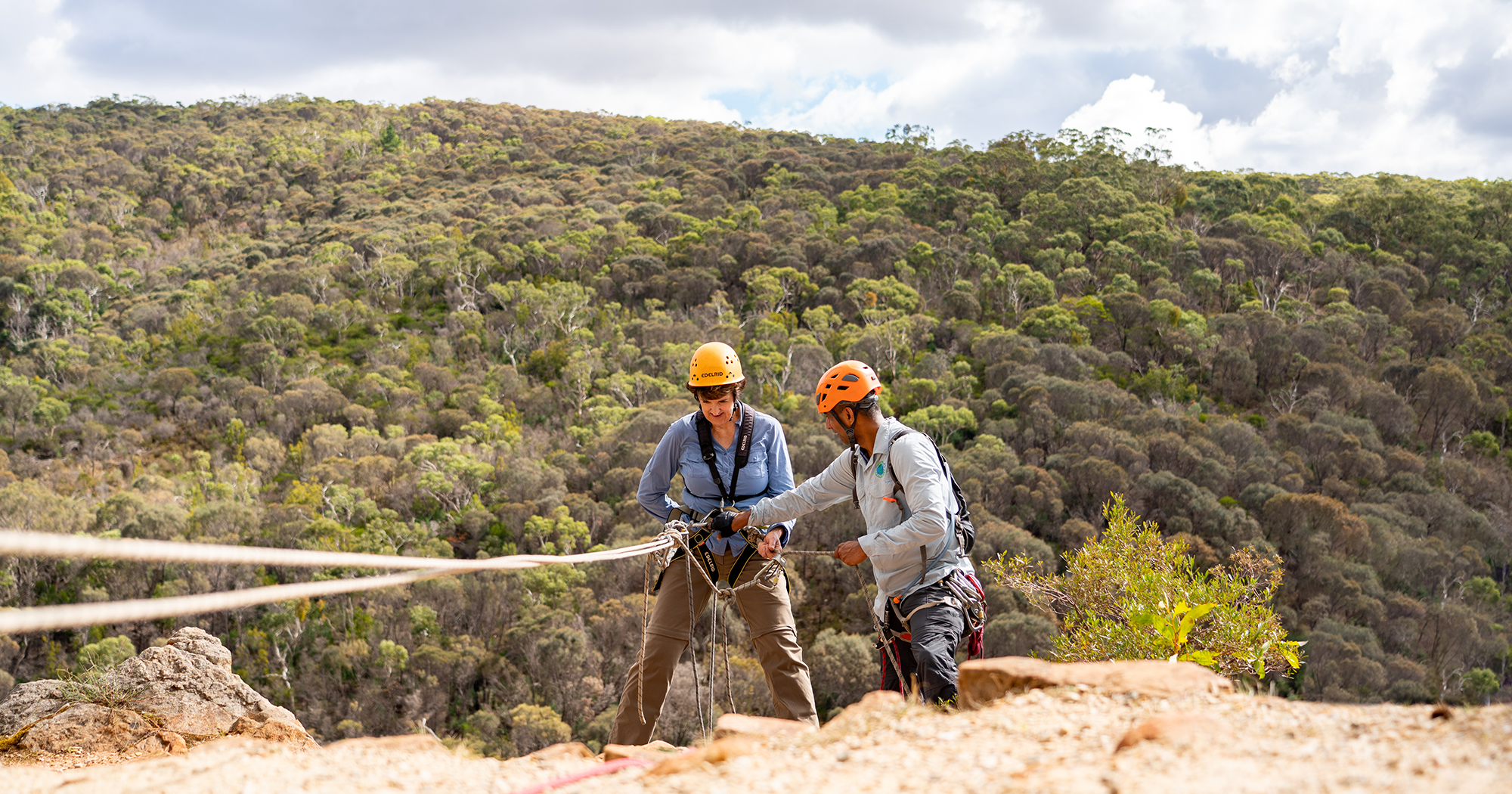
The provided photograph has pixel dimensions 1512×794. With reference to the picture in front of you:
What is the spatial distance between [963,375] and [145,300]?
1692 inches

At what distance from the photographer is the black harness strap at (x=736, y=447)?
12.7ft

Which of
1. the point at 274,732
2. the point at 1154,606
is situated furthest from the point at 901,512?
the point at 274,732

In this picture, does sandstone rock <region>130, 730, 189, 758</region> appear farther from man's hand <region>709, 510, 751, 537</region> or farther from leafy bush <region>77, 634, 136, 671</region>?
leafy bush <region>77, 634, 136, 671</region>

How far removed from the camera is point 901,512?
334cm

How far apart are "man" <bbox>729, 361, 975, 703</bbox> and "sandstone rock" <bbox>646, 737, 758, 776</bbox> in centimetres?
105

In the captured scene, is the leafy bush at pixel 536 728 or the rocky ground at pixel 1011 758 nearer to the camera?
the rocky ground at pixel 1011 758

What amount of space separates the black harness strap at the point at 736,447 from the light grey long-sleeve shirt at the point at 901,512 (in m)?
0.37

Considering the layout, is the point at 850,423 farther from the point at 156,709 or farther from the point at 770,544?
the point at 156,709

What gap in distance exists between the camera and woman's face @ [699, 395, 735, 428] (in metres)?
3.78

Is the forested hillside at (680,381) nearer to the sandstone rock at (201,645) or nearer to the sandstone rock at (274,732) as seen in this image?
the sandstone rock at (201,645)

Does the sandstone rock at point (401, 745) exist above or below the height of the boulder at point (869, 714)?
below

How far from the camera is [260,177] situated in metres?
67.1

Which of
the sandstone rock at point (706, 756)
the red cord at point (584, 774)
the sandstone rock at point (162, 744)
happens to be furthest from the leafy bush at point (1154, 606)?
the sandstone rock at point (162, 744)

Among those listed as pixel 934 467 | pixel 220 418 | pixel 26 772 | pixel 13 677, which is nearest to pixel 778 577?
pixel 934 467
